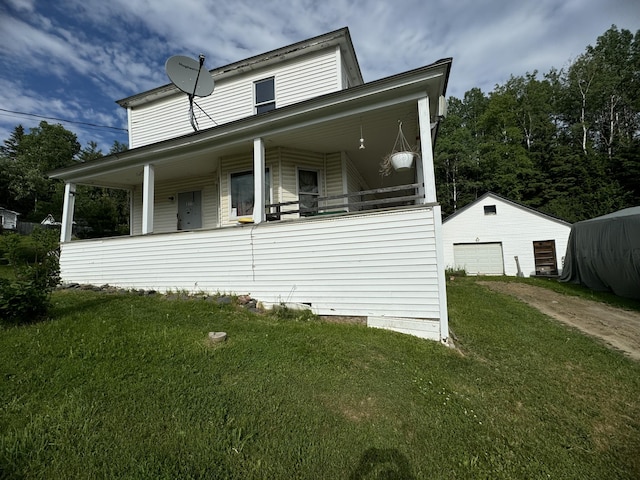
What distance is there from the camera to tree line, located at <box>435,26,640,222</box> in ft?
79.8

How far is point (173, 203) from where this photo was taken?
9617mm

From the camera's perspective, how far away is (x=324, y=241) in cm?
509

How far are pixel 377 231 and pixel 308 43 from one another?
7194 mm

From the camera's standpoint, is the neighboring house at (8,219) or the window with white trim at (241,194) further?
the neighboring house at (8,219)

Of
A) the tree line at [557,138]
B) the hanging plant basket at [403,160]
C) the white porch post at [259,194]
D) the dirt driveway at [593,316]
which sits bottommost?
the dirt driveway at [593,316]

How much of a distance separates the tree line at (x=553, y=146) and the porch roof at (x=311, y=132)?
18.7 meters

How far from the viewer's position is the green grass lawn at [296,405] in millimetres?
1874

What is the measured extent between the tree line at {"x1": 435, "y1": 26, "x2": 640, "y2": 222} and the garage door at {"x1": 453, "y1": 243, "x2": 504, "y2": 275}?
1015 cm

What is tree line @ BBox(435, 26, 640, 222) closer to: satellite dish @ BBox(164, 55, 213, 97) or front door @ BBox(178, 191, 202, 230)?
front door @ BBox(178, 191, 202, 230)

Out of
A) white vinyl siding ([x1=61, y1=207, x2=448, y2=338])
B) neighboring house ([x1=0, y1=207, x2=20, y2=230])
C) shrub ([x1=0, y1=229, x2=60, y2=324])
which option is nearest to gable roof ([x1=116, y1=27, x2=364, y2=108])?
white vinyl siding ([x1=61, y1=207, x2=448, y2=338])

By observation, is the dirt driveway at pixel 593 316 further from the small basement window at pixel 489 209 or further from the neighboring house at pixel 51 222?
the neighboring house at pixel 51 222

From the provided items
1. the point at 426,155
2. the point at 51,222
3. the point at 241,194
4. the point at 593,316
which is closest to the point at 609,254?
the point at 593,316

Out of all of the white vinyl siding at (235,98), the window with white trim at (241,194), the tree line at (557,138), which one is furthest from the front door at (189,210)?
the tree line at (557,138)

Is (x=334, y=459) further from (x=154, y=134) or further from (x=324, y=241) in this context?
(x=154, y=134)
